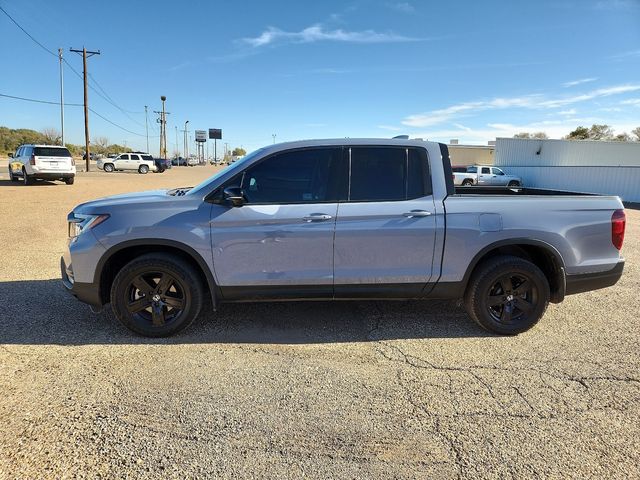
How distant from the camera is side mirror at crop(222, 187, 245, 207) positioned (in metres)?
3.67

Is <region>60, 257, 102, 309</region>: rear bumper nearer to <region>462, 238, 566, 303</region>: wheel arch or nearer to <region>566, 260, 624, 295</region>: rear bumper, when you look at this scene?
<region>462, 238, 566, 303</region>: wheel arch

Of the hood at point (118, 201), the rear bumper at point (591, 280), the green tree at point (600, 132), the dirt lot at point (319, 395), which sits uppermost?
the green tree at point (600, 132)

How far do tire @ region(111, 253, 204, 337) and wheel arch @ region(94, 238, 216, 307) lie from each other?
0.08 meters

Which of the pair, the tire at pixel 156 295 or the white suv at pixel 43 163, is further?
the white suv at pixel 43 163

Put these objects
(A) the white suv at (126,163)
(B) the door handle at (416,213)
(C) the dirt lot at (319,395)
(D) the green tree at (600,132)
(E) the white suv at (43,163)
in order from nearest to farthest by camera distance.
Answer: (C) the dirt lot at (319,395)
(B) the door handle at (416,213)
(E) the white suv at (43,163)
(A) the white suv at (126,163)
(D) the green tree at (600,132)

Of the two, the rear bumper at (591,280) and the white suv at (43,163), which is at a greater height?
the white suv at (43,163)

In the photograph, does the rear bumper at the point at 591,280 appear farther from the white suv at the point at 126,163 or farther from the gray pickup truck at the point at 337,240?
the white suv at the point at 126,163

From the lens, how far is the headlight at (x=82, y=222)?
3.75 meters

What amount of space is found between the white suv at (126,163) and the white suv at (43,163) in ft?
84.0

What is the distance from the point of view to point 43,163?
1891cm

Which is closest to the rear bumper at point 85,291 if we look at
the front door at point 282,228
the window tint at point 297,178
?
the front door at point 282,228

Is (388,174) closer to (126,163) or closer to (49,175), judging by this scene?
(49,175)

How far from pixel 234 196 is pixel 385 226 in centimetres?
136

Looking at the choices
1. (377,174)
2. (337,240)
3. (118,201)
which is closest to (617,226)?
(377,174)
